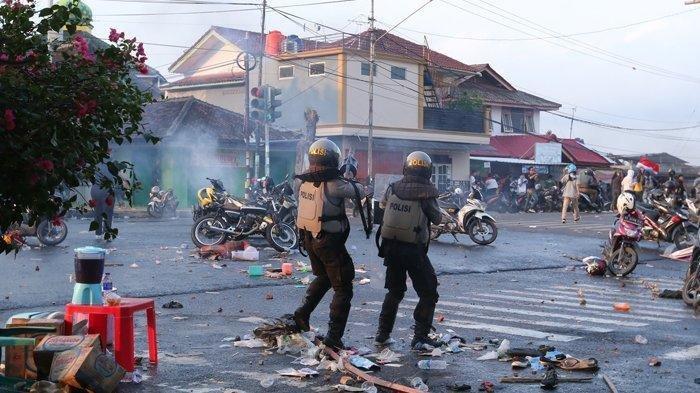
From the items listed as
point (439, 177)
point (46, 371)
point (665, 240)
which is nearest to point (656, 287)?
point (665, 240)

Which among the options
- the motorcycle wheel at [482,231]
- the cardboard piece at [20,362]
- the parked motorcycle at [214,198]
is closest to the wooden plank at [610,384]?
the cardboard piece at [20,362]

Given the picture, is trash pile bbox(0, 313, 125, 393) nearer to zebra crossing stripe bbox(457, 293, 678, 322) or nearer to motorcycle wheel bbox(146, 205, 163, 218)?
zebra crossing stripe bbox(457, 293, 678, 322)

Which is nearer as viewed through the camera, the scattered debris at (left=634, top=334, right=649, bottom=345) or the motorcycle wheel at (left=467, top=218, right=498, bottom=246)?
the scattered debris at (left=634, top=334, right=649, bottom=345)

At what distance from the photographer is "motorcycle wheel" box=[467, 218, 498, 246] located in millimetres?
21266

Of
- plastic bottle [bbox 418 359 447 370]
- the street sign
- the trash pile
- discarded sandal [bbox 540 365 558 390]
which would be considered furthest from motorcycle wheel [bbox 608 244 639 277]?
the street sign

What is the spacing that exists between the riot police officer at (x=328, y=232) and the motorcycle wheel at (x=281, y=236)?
30.4ft

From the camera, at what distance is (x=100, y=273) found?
8359 millimetres

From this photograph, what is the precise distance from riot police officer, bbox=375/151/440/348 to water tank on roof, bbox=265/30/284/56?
40963 millimetres

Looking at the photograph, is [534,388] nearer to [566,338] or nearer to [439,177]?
[566,338]

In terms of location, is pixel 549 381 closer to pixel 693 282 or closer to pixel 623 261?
pixel 693 282

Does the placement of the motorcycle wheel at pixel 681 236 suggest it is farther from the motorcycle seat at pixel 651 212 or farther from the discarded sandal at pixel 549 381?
the discarded sandal at pixel 549 381

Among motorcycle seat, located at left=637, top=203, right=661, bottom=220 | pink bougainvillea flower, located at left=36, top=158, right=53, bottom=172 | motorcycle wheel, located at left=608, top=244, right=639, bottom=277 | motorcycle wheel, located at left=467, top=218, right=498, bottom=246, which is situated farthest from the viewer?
motorcycle seat, located at left=637, top=203, right=661, bottom=220

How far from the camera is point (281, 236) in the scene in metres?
18.4

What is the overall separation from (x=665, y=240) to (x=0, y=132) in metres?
18.6
